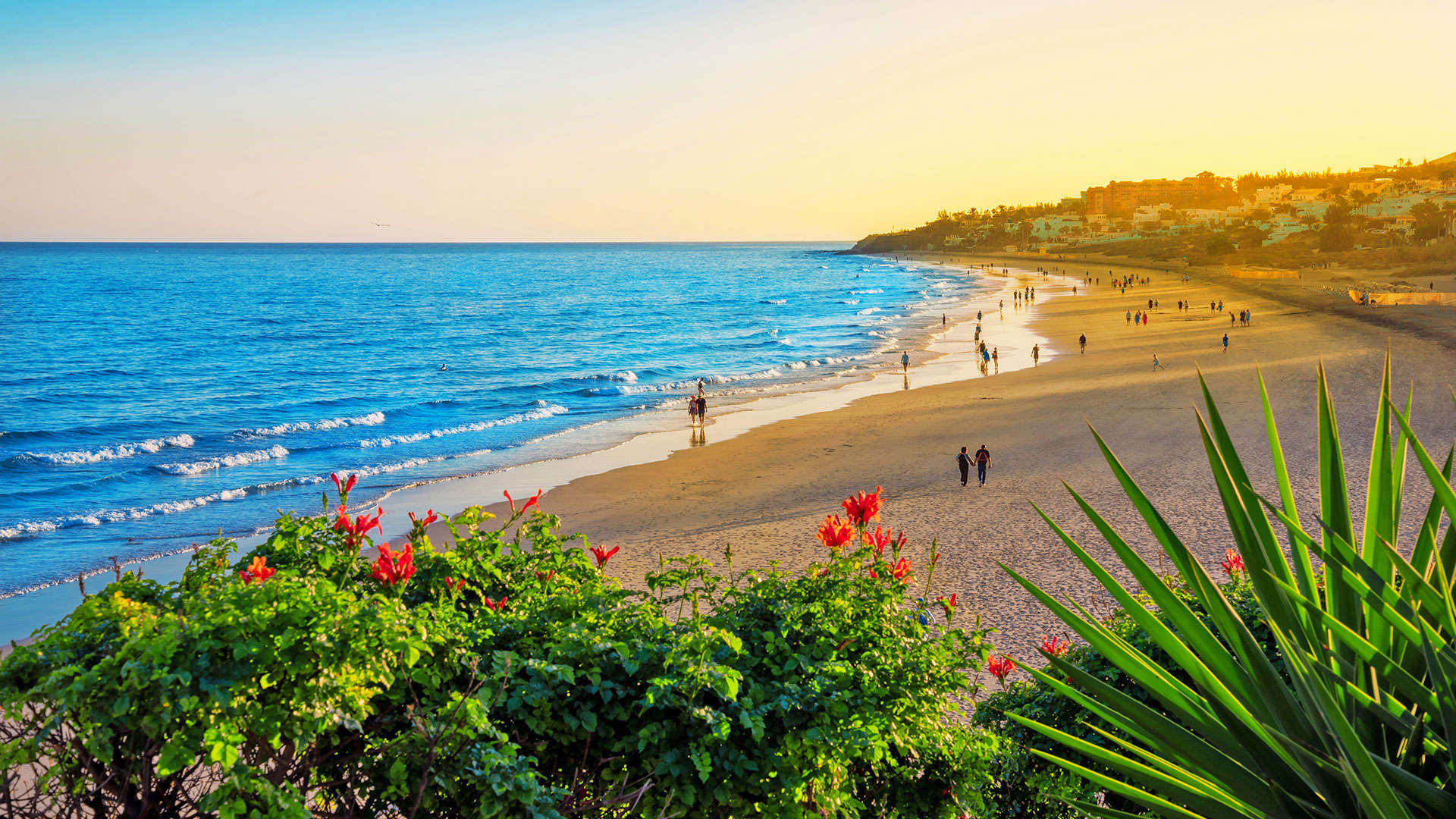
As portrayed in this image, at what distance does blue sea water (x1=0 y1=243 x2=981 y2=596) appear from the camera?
70.4 ft

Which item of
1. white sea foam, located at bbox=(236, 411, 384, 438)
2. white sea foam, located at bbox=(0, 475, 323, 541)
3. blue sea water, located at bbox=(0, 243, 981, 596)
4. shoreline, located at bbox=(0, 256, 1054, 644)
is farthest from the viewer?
white sea foam, located at bbox=(236, 411, 384, 438)

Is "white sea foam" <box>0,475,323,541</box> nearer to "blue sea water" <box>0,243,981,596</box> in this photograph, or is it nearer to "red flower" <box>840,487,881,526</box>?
"blue sea water" <box>0,243,981,596</box>

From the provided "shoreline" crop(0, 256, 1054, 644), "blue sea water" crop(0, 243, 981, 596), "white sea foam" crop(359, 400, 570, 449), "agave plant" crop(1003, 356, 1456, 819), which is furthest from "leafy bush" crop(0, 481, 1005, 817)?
"white sea foam" crop(359, 400, 570, 449)

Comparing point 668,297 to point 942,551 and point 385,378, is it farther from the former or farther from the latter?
point 942,551

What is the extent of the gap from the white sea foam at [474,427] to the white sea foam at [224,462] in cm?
245

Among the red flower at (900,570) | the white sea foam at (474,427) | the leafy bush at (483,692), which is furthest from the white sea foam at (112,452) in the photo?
the red flower at (900,570)

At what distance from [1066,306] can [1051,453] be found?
49348mm

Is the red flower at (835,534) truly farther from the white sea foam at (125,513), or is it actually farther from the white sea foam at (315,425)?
the white sea foam at (315,425)

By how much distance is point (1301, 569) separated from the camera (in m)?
2.74

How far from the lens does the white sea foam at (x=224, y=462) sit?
80.4ft

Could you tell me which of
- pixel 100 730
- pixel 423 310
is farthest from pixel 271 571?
pixel 423 310

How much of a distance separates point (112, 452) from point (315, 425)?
5701 millimetres

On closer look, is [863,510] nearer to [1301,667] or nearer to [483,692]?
[483,692]

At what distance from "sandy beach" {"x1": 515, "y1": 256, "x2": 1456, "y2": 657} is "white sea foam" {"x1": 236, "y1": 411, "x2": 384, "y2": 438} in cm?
1256
